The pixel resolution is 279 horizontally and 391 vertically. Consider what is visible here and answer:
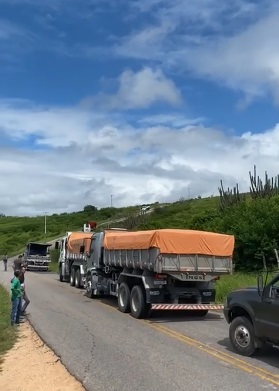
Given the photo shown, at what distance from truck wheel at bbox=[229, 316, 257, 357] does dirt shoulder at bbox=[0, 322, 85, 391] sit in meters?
3.24

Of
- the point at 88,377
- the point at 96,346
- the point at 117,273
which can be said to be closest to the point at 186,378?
the point at 88,377

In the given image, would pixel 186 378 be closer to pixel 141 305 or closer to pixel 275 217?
pixel 141 305

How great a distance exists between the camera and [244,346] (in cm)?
941

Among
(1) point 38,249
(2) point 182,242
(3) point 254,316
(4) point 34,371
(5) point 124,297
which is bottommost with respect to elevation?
(4) point 34,371

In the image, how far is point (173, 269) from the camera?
14312mm

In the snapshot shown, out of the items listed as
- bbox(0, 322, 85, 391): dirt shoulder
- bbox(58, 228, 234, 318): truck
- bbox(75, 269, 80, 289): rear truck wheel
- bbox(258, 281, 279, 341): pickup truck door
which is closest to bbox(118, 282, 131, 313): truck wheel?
bbox(58, 228, 234, 318): truck

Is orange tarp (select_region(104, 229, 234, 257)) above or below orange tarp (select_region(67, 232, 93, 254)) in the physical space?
below

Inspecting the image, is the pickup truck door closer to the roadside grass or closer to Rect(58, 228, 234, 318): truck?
the roadside grass

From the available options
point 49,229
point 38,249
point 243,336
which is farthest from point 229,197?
point 49,229

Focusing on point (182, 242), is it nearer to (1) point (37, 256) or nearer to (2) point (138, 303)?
(2) point (138, 303)

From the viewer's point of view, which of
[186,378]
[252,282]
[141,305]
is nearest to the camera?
[186,378]

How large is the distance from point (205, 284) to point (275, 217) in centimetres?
1334

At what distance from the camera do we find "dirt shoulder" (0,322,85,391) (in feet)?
24.6

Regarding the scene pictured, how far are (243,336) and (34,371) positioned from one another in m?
3.79
